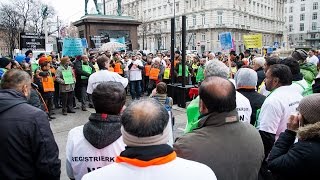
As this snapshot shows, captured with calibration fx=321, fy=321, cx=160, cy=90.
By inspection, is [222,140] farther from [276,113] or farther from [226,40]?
[226,40]

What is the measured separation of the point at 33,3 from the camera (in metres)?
51.0

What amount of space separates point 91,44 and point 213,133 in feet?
62.4

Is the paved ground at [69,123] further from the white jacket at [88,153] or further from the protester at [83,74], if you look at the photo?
the white jacket at [88,153]

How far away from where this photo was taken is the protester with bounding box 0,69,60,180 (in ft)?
9.27

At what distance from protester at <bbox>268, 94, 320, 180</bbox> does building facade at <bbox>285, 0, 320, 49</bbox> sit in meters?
112

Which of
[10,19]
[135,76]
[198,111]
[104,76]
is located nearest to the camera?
[198,111]

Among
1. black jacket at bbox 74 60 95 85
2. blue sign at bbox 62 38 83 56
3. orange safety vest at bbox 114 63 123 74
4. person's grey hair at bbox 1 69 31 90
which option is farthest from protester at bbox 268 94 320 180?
orange safety vest at bbox 114 63 123 74

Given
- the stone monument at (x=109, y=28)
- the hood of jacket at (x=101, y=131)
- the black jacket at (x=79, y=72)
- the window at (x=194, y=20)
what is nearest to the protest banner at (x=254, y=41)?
the stone monument at (x=109, y=28)

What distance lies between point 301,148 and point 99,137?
5.14 feet

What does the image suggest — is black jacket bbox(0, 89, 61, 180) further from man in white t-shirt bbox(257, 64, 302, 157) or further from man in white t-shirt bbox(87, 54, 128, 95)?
man in white t-shirt bbox(87, 54, 128, 95)

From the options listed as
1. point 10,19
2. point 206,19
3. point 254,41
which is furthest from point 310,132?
point 206,19

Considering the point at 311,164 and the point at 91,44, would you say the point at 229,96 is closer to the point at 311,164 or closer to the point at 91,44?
the point at 311,164

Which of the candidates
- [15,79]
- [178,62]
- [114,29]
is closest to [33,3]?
[114,29]

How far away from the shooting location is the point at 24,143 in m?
2.84
